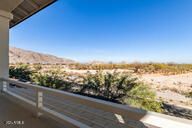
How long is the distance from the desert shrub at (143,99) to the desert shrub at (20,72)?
4798 mm

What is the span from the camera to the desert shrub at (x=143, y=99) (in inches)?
79.6

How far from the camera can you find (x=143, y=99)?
223 centimetres

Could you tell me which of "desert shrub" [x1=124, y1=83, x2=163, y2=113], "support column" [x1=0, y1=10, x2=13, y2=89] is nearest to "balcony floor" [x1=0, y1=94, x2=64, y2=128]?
"support column" [x1=0, y1=10, x2=13, y2=89]

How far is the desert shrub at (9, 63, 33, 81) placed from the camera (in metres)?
4.71

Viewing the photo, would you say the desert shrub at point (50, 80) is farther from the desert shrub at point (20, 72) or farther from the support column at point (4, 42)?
the desert shrub at point (20, 72)

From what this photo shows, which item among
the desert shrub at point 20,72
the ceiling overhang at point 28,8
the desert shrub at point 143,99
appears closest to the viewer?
the desert shrub at point 143,99

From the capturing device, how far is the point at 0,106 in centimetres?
192

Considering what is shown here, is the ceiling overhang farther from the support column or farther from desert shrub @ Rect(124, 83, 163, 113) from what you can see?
desert shrub @ Rect(124, 83, 163, 113)

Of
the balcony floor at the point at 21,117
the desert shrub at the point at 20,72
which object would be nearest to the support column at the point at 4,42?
the balcony floor at the point at 21,117

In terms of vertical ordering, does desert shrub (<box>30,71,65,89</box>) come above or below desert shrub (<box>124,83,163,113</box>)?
above

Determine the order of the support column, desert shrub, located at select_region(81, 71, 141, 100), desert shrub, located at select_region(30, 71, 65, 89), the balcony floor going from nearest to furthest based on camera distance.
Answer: the balcony floor, the support column, desert shrub, located at select_region(81, 71, 141, 100), desert shrub, located at select_region(30, 71, 65, 89)

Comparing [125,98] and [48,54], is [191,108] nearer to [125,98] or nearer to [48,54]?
[125,98]

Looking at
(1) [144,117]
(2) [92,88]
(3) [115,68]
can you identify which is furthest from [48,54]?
(1) [144,117]

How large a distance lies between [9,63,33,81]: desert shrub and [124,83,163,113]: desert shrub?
480cm
